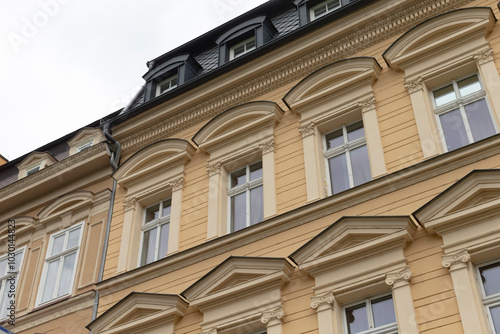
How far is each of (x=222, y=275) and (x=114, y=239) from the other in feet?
12.7

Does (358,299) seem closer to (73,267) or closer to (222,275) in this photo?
(222,275)

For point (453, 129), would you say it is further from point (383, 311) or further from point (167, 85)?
point (167, 85)

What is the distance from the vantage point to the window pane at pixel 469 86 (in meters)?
11.9

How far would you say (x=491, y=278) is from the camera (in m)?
A: 9.52

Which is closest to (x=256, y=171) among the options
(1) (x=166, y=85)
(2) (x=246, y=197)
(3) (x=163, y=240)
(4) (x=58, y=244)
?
(2) (x=246, y=197)

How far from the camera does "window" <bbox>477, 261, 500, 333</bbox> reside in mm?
8984

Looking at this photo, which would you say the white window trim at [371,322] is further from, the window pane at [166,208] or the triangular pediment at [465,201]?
the window pane at [166,208]

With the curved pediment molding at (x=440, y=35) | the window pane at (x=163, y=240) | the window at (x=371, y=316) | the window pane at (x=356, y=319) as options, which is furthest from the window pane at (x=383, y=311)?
the window pane at (x=163, y=240)

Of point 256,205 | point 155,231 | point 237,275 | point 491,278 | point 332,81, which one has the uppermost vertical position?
point 332,81

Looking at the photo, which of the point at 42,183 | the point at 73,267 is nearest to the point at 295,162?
the point at 73,267

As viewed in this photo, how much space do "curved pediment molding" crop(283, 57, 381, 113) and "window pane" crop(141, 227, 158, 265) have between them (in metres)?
4.00

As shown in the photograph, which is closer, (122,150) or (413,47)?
(413,47)

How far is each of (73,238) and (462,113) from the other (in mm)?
9184

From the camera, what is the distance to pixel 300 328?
414 inches
